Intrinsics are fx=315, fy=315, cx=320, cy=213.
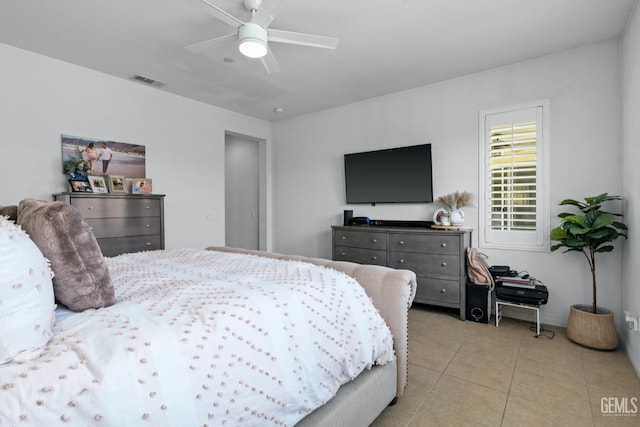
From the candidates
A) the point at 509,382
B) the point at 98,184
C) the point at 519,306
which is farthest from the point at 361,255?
the point at 98,184

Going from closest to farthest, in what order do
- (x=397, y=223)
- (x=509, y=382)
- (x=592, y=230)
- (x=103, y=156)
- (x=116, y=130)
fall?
(x=509, y=382), (x=592, y=230), (x=103, y=156), (x=116, y=130), (x=397, y=223)

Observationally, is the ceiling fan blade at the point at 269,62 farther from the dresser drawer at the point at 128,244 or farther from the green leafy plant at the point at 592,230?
the green leafy plant at the point at 592,230

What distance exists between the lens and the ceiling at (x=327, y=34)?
243 cm

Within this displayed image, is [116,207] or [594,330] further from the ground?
[116,207]

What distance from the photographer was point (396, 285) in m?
1.69

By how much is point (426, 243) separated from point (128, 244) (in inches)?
126

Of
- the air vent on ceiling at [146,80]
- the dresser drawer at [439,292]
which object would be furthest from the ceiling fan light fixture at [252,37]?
the dresser drawer at [439,292]

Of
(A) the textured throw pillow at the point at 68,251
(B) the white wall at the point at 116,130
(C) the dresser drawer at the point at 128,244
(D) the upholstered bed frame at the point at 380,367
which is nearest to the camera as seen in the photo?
(A) the textured throw pillow at the point at 68,251

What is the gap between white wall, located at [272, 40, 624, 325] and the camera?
294 centimetres

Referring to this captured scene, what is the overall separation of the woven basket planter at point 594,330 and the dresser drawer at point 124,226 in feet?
13.7

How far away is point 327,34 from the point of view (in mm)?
2803

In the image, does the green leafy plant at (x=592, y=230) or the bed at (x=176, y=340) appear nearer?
the bed at (x=176, y=340)

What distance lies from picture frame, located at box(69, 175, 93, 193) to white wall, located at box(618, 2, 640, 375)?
15.8 ft

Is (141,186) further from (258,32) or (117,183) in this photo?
(258,32)
